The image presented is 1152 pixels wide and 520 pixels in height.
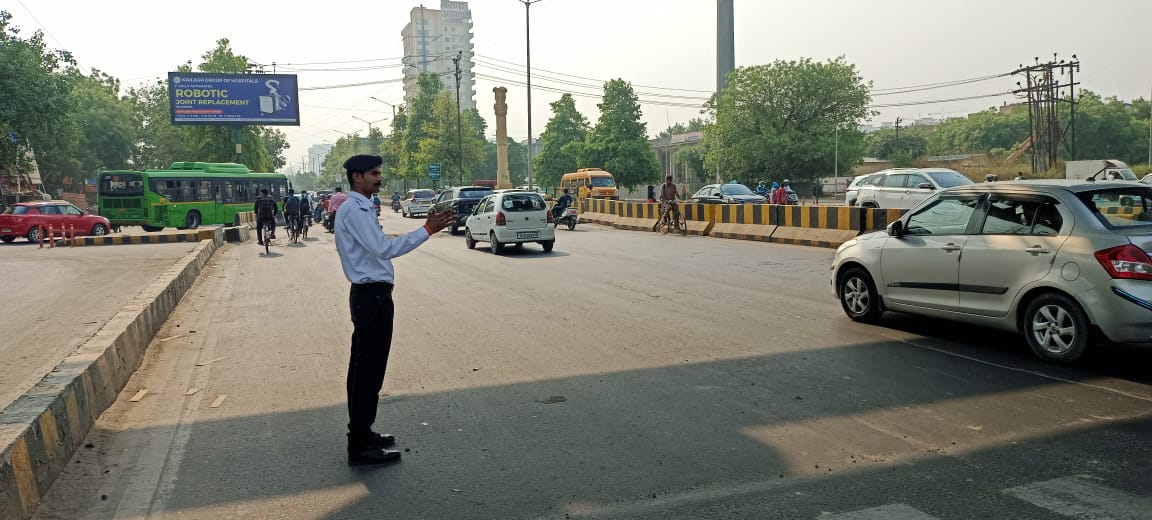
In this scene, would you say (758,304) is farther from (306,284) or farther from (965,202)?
(306,284)

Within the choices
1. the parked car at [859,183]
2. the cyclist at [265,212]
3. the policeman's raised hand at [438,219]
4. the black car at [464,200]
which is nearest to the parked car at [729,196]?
the parked car at [859,183]

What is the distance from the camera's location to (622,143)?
7344cm

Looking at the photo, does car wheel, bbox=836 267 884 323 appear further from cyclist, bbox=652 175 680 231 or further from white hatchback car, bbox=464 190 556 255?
cyclist, bbox=652 175 680 231

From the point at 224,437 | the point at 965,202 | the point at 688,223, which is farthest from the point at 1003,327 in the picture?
the point at 688,223

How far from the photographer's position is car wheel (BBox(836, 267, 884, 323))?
27.0ft

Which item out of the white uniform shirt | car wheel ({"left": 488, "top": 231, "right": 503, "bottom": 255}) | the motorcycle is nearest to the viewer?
the white uniform shirt

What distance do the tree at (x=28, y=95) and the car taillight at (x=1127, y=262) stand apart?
118 ft

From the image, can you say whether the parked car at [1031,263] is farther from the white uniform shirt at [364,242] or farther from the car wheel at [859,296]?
the white uniform shirt at [364,242]

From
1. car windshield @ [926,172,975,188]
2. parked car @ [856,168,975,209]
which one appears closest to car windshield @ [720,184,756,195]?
parked car @ [856,168,975,209]

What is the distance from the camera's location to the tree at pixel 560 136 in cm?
8194

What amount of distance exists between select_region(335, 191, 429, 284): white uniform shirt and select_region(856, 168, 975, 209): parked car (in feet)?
56.6

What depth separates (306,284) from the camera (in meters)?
13.4

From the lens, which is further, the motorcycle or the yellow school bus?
the yellow school bus

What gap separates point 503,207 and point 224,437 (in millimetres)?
13593
